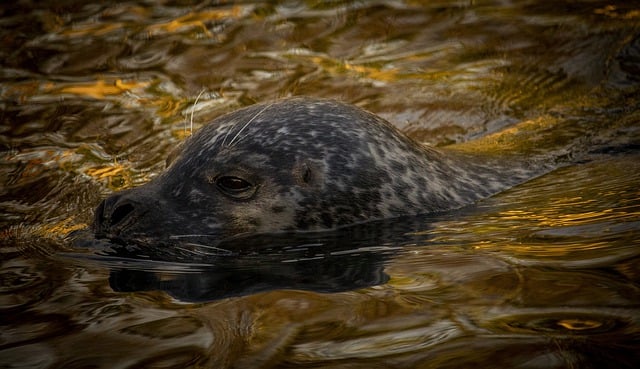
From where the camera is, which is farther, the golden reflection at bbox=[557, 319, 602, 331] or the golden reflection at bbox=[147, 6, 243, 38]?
the golden reflection at bbox=[147, 6, 243, 38]

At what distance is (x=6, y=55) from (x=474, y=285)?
649cm

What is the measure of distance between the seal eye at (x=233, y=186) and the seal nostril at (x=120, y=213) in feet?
1.44

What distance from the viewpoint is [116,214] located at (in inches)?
144

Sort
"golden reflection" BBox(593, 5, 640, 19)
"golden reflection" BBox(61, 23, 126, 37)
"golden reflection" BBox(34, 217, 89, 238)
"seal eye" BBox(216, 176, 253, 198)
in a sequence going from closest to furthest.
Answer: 1. "seal eye" BBox(216, 176, 253, 198)
2. "golden reflection" BBox(34, 217, 89, 238)
3. "golden reflection" BBox(593, 5, 640, 19)
4. "golden reflection" BBox(61, 23, 126, 37)

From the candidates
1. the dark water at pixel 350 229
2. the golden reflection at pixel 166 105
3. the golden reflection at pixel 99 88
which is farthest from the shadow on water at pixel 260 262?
the golden reflection at pixel 99 88

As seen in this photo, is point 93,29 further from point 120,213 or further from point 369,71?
point 120,213

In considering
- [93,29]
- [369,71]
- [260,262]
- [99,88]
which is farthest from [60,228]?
[93,29]

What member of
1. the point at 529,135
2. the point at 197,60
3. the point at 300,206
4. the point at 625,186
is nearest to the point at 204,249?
the point at 300,206

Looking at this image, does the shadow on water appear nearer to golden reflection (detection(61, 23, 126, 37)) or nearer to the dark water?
the dark water

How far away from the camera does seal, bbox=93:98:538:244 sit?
370 cm

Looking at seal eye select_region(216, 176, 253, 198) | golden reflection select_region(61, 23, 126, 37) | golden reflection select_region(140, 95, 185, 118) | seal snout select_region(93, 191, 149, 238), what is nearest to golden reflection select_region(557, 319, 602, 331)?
seal eye select_region(216, 176, 253, 198)

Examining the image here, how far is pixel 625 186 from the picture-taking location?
13.4 feet

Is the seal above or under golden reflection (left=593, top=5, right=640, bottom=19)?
under

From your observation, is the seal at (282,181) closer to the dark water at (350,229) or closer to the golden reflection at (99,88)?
the dark water at (350,229)
